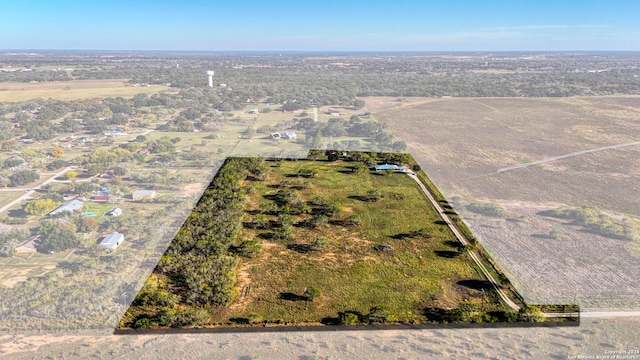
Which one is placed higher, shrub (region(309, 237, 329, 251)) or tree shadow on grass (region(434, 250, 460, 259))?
shrub (region(309, 237, 329, 251))

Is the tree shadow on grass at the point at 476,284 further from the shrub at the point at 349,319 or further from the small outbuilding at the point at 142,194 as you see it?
the small outbuilding at the point at 142,194

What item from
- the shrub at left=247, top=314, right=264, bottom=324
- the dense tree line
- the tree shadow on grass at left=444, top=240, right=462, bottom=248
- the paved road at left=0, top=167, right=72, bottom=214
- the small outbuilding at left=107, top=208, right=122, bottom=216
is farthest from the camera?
the paved road at left=0, top=167, right=72, bottom=214

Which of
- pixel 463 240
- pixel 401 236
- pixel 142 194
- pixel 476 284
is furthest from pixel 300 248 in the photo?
pixel 142 194

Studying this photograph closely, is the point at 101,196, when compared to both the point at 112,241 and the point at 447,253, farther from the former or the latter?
the point at 447,253

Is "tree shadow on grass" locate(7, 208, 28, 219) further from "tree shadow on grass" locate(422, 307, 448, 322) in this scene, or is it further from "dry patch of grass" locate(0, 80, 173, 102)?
"dry patch of grass" locate(0, 80, 173, 102)

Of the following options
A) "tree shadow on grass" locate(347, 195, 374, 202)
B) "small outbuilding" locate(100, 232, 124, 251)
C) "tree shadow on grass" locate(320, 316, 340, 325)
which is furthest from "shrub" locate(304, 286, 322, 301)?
"small outbuilding" locate(100, 232, 124, 251)

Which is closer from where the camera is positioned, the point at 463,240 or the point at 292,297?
the point at 292,297

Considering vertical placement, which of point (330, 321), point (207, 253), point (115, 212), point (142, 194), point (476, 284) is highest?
point (142, 194)

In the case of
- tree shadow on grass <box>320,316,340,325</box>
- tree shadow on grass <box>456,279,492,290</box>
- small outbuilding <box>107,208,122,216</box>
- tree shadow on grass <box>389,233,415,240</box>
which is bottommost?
tree shadow on grass <box>320,316,340,325</box>

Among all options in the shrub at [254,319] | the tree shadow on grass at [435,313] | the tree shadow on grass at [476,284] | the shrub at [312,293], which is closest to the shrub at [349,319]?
the shrub at [312,293]

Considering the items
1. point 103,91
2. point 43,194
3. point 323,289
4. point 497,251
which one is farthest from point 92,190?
point 103,91
